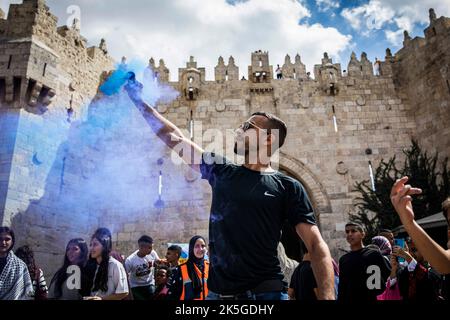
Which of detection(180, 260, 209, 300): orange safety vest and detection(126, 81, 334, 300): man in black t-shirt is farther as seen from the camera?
detection(180, 260, 209, 300): orange safety vest

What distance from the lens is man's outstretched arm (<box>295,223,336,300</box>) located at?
153cm

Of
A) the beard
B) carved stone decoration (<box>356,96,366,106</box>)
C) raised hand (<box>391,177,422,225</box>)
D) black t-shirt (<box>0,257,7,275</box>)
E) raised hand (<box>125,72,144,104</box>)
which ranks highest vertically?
carved stone decoration (<box>356,96,366,106</box>)

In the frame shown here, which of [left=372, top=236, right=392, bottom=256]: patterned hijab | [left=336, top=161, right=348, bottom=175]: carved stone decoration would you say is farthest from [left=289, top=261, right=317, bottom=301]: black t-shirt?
[left=336, top=161, right=348, bottom=175]: carved stone decoration

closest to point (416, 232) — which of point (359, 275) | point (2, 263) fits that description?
point (359, 275)

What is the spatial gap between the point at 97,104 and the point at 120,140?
1500mm

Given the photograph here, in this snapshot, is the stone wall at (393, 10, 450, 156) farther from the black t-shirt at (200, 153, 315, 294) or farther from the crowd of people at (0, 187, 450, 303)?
the black t-shirt at (200, 153, 315, 294)

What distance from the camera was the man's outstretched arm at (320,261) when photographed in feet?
5.01

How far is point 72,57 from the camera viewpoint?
438 inches

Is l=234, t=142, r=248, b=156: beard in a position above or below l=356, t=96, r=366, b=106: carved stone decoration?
below

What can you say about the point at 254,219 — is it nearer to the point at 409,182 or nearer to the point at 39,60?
the point at 39,60

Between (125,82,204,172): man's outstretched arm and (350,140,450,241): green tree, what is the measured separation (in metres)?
9.94

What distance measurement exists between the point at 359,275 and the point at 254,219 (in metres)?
2.25

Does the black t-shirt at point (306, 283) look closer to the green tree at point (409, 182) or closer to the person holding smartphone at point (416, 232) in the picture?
the person holding smartphone at point (416, 232)

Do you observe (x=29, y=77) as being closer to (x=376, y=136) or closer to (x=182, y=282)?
(x=182, y=282)
